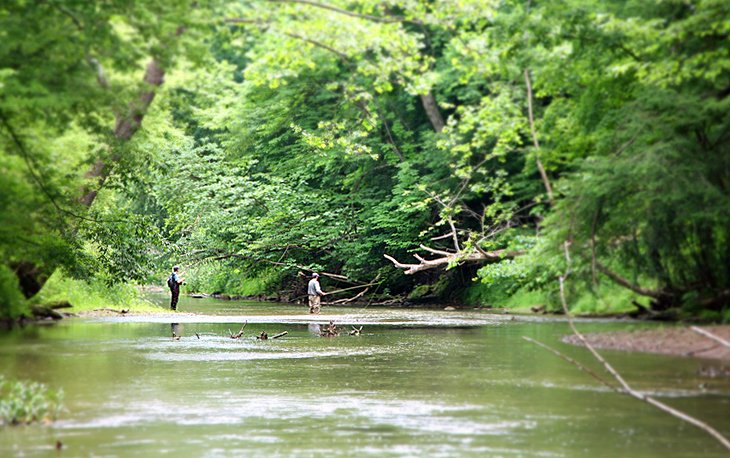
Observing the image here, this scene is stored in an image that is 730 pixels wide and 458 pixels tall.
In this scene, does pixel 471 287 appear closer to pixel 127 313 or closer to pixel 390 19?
pixel 127 313

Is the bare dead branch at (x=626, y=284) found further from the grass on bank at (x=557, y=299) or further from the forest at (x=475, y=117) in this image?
the grass on bank at (x=557, y=299)

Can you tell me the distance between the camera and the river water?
10.8 meters

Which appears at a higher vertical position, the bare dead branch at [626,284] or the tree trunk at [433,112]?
the tree trunk at [433,112]

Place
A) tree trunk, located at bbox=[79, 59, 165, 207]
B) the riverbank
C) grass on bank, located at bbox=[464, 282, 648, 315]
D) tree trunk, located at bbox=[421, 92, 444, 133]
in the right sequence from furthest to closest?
tree trunk, located at bbox=[421, 92, 444, 133]
grass on bank, located at bbox=[464, 282, 648, 315]
tree trunk, located at bbox=[79, 59, 165, 207]
the riverbank

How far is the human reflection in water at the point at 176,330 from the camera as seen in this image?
25.2 m

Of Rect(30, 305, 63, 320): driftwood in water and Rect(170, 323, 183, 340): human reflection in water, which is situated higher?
Rect(30, 305, 63, 320): driftwood in water

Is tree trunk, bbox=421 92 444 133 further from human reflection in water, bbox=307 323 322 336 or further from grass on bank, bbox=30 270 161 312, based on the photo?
human reflection in water, bbox=307 323 322 336

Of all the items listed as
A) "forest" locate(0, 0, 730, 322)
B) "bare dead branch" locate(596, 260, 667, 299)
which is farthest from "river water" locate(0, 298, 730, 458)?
"forest" locate(0, 0, 730, 322)

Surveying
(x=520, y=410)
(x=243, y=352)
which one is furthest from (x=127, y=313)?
(x=520, y=410)

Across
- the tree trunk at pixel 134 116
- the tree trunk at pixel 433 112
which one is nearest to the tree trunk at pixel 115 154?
the tree trunk at pixel 134 116

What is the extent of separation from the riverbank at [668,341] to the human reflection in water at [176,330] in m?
8.97

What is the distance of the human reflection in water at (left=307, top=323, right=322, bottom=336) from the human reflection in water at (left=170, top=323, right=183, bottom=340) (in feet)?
11.2

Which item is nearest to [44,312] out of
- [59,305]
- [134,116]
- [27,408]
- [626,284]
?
[59,305]

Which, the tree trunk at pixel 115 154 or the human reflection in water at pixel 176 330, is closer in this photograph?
the tree trunk at pixel 115 154
